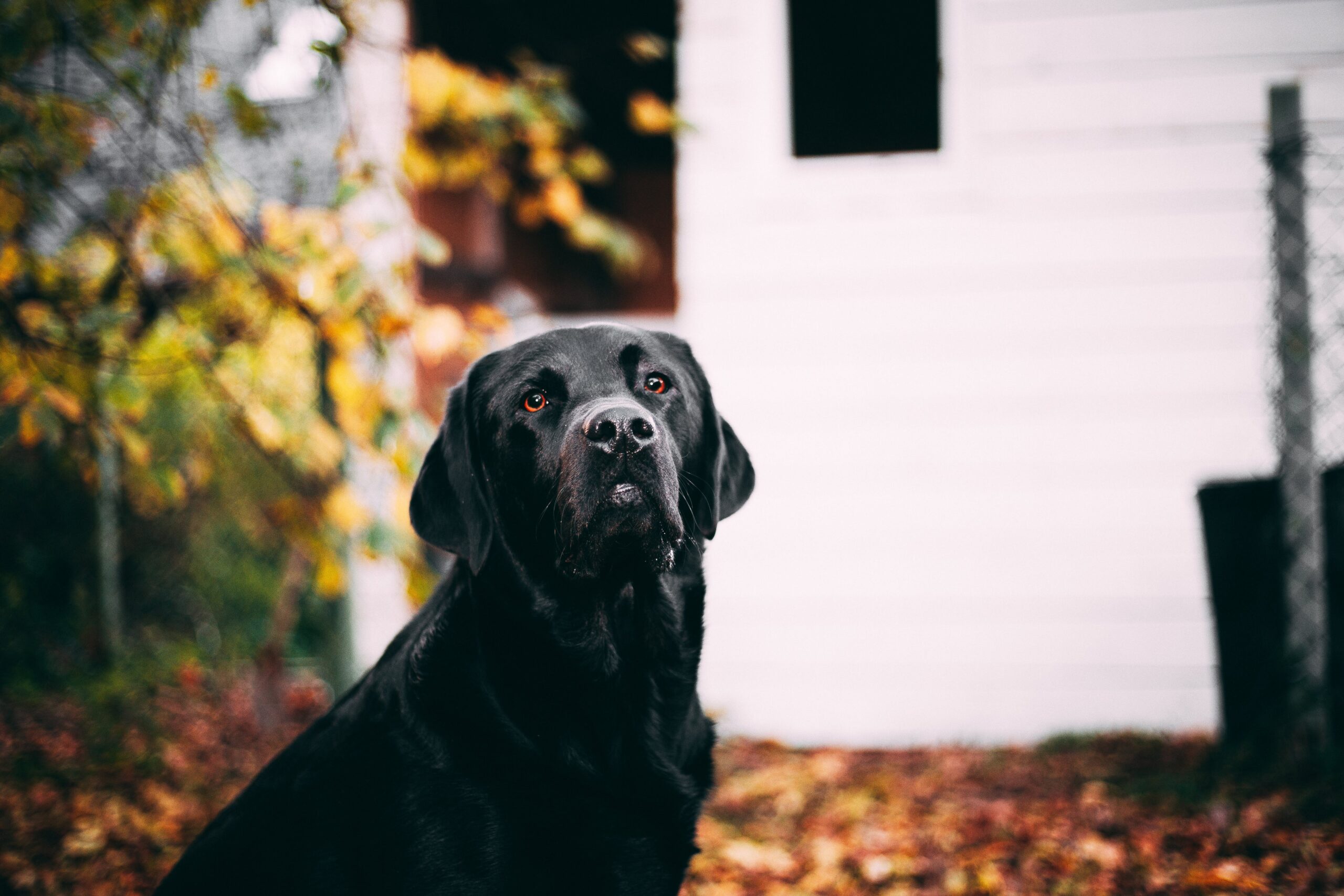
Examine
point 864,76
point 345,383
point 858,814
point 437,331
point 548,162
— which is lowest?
point 858,814

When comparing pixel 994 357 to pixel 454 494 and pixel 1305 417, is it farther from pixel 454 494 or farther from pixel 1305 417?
pixel 454 494

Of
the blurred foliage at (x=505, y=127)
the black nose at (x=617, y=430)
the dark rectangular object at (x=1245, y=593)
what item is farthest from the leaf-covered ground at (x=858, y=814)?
the blurred foliage at (x=505, y=127)

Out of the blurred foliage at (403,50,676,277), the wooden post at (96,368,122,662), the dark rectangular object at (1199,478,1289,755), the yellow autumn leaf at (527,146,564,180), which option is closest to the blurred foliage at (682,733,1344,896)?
the dark rectangular object at (1199,478,1289,755)

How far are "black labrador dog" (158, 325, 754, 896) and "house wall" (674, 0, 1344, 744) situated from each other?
7.64 ft

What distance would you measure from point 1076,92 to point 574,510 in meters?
3.66

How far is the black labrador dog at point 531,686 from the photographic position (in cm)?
153

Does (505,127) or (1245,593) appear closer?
(1245,593)

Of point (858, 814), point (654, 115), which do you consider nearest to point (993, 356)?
point (654, 115)

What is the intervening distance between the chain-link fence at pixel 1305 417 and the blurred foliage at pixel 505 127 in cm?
233

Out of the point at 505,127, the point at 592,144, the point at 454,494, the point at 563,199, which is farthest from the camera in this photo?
the point at 592,144

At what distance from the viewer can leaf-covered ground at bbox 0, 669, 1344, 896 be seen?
2.55 m

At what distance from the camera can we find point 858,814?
3.22 metres

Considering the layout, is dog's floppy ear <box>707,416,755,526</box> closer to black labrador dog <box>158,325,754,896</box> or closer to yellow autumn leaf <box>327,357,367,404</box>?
black labrador dog <box>158,325,754,896</box>

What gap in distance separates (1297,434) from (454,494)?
307 cm
